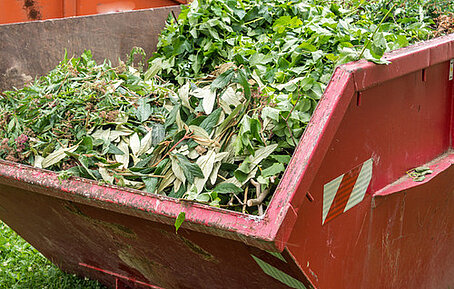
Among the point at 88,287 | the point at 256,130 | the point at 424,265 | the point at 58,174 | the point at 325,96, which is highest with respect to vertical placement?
the point at 325,96

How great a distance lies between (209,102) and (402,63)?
0.77 metres

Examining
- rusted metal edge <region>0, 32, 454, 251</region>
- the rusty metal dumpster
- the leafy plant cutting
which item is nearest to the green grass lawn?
the rusty metal dumpster

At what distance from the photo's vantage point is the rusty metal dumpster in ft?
5.54

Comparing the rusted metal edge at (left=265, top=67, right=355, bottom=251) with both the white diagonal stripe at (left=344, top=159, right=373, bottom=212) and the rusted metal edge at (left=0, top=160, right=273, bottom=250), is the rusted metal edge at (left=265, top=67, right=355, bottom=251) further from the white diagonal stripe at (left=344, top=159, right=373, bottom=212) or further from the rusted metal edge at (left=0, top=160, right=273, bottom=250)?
the white diagonal stripe at (left=344, top=159, right=373, bottom=212)

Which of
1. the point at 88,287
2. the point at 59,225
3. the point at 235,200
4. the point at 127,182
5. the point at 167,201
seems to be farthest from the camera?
the point at 88,287

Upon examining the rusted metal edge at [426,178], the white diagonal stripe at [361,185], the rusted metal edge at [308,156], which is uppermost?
the rusted metal edge at [308,156]

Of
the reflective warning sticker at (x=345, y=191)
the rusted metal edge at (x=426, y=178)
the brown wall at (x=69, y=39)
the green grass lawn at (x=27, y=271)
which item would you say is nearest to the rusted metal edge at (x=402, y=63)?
the reflective warning sticker at (x=345, y=191)

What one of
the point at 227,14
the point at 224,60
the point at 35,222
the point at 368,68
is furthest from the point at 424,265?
the point at 35,222

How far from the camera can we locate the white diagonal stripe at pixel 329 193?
1826 millimetres

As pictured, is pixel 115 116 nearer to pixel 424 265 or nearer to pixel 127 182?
pixel 127 182

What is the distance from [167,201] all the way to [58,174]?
53cm

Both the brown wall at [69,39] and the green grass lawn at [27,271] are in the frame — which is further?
the green grass lawn at [27,271]

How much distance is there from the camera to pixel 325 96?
176 centimetres

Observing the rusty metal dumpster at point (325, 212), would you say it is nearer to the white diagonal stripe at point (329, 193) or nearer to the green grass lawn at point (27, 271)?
the white diagonal stripe at point (329, 193)
